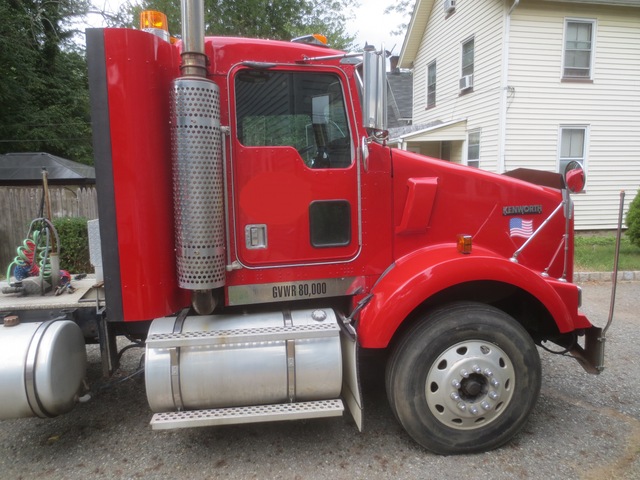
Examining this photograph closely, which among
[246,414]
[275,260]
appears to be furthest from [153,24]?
[246,414]

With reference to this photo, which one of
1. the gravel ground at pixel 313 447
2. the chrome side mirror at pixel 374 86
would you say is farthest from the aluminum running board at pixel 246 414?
the chrome side mirror at pixel 374 86

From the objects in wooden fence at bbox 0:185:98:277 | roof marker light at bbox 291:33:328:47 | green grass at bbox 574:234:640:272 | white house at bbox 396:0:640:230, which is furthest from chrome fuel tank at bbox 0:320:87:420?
white house at bbox 396:0:640:230

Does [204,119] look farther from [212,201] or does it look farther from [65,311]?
[65,311]

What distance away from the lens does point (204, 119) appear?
2564 millimetres

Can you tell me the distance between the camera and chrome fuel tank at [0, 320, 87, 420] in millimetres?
2656

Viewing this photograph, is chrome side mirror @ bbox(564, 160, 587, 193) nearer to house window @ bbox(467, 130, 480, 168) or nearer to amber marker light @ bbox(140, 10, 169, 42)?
amber marker light @ bbox(140, 10, 169, 42)

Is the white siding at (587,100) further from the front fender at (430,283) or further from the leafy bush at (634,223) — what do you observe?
the front fender at (430,283)

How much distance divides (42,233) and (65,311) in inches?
34.6

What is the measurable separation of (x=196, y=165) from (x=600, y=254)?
367 inches

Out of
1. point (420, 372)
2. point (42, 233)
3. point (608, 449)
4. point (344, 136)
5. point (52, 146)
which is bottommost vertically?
point (608, 449)

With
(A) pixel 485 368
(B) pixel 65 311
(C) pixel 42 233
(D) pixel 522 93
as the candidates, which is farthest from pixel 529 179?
(D) pixel 522 93

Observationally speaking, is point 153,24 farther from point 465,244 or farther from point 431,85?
point 431,85

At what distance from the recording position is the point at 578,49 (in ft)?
36.4

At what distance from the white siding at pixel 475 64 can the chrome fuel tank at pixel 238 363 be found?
385 inches
